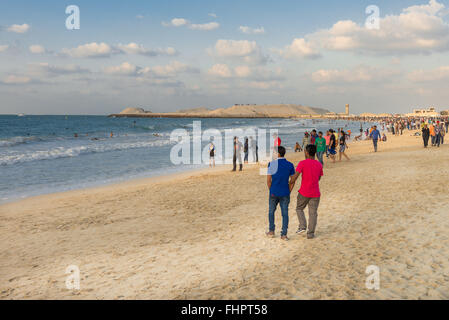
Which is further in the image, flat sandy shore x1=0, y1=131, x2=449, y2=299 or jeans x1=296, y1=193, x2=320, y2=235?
jeans x1=296, y1=193, x2=320, y2=235

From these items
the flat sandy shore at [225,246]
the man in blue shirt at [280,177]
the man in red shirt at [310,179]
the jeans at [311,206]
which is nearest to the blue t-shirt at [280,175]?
the man in blue shirt at [280,177]

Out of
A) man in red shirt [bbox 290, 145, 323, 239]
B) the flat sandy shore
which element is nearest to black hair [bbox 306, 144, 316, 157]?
man in red shirt [bbox 290, 145, 323, 239]

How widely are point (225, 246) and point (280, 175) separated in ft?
6.30

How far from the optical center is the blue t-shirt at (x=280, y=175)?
641 centimetres

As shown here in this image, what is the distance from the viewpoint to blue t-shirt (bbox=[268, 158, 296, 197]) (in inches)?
252

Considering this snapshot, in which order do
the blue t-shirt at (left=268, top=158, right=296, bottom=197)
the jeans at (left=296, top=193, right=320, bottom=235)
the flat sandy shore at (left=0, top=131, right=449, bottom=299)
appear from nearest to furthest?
the flat sandy shore at (left=0, top=131, right=449, bottom=299)
the blue t-shirt at (left=268, top=158, right=296, bottom=197)
the jeans at (left=296, top=193, right=320, bottom=235)

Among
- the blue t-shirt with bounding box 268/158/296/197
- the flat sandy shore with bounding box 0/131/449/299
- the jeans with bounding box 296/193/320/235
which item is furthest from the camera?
the jeans with bounding box 296/193/320/235

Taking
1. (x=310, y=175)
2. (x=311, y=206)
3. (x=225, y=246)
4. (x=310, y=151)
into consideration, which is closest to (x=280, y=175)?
(x=310, y=175)

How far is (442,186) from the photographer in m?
10.8

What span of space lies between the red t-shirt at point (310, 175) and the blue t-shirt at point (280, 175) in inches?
8.6

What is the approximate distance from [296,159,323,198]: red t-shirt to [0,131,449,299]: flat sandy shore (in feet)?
3.50

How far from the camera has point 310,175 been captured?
255 inches

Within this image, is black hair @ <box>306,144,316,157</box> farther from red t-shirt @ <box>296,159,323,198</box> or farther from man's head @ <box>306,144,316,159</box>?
red t-shirt @ <box>296,159,323,198</box>

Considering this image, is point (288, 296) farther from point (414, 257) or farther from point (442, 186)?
point (442, 186)
